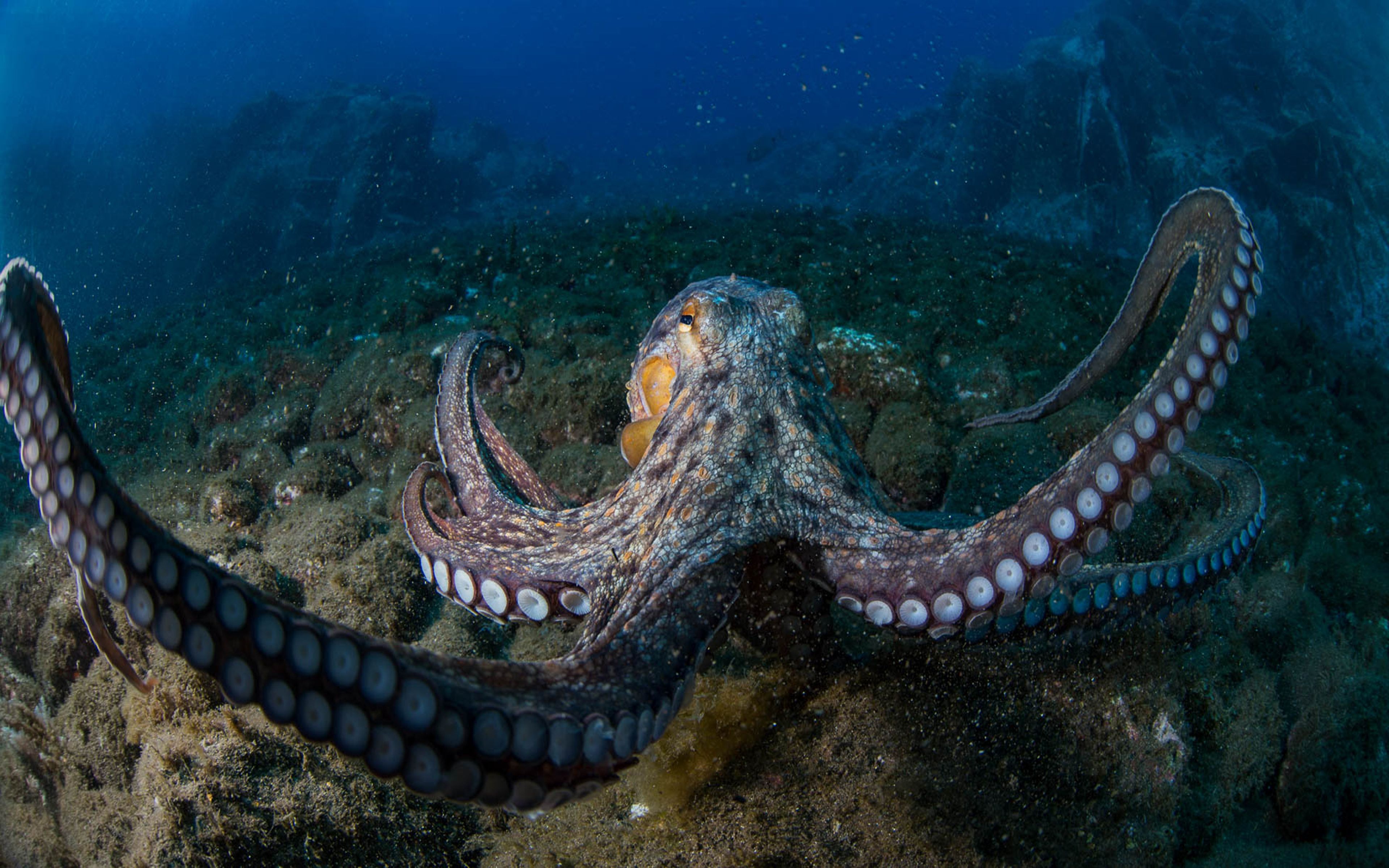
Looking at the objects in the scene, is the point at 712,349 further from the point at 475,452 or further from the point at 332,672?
the point at 332,672

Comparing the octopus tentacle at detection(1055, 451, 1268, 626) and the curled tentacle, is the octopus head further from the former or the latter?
the octopus tentacle at detection(1055, 451, 1268, 626)

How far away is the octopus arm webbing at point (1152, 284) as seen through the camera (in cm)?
242

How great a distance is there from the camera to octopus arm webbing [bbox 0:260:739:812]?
3.99 feet

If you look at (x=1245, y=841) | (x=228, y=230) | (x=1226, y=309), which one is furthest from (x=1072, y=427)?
(x=228, y=230)

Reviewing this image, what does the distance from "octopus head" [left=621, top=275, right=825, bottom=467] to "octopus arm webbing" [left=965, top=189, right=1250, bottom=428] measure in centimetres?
124

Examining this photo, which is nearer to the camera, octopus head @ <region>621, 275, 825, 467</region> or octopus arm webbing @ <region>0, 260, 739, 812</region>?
octopus arm webbing @ <region>0, 260, 739, 812</region>

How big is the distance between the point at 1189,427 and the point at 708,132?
222ft

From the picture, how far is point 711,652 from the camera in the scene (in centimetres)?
237

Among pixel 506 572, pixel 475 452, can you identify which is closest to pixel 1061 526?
pixel 506 572

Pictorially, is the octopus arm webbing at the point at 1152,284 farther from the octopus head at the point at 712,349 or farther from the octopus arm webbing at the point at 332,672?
the octopus arm webbing at the point at 332,672

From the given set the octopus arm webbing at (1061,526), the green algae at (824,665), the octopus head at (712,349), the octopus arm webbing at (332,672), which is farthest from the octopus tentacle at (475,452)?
the octopus arm webbing at (1061,526)

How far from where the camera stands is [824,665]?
2.43 metres

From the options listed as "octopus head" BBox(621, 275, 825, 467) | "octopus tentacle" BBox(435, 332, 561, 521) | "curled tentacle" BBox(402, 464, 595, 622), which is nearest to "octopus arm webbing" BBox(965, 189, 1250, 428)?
"octopus head" BBox(621, 275, 825, 467)

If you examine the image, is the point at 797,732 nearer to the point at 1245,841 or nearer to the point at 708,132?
the point at 1245,841
